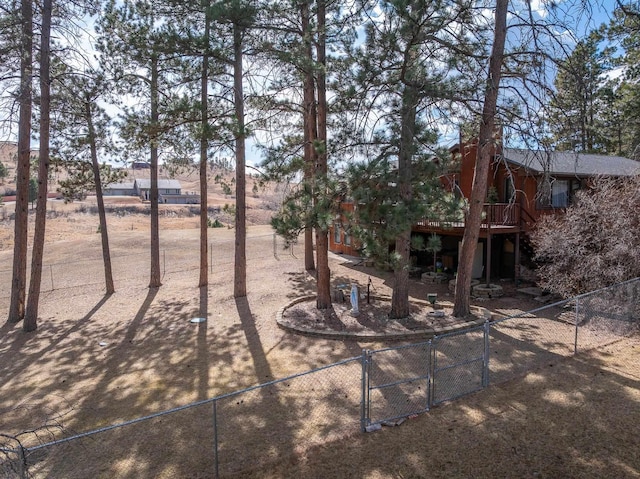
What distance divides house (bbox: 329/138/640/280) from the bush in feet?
5.76

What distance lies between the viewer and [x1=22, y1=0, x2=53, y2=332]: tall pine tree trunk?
11.0 meters

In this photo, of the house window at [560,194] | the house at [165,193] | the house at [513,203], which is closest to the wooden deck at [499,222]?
the house at [513,203]

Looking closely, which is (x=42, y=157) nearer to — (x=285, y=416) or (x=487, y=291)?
(x=285, y=416)

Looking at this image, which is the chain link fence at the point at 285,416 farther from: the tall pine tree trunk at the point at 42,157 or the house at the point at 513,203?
the tall pine tree trunk at the point at 42,157

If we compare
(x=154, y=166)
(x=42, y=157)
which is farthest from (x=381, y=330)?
(x=154, y=166)

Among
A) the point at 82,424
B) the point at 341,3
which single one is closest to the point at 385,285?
the point at 341,3

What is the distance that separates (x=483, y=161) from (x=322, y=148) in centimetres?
418

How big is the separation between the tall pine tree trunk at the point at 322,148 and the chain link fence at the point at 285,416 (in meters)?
3.57

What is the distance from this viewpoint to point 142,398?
7.28 metres

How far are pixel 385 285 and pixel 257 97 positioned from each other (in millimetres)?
8261

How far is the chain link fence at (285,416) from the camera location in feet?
17.1

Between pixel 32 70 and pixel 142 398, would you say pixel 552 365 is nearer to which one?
pixel 142 398

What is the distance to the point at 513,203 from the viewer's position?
45.1ft

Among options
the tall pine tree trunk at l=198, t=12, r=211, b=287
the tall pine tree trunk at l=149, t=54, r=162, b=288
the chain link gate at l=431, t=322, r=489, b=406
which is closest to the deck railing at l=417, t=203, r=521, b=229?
the chain link gate at l=431, t=322, r=489, b=406
